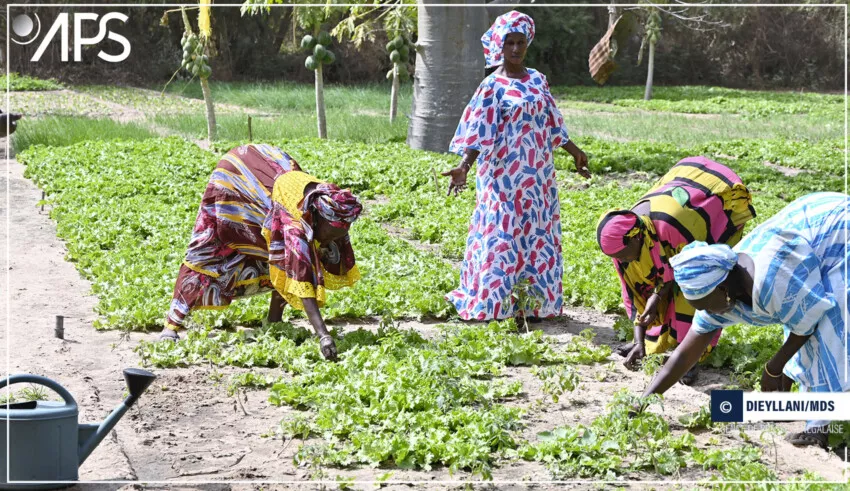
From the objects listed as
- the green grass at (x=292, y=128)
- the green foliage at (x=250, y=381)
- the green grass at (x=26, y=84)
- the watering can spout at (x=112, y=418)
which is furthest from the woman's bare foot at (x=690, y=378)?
the green grass at (x=26, y=84)

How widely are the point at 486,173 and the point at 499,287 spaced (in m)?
0.81

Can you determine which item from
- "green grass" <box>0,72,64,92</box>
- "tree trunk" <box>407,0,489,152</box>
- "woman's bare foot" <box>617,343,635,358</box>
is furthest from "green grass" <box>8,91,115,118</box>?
"woman's bare foot" <box>617,343,635,358</box>

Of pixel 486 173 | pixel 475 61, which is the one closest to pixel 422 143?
pixel 475 61

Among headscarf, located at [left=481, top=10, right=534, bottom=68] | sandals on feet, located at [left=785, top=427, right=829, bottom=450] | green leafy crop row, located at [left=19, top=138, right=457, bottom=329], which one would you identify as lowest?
green leafy crop row, located at [left=19, top=138, right=457, bottom=329]

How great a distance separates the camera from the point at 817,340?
15.4ft

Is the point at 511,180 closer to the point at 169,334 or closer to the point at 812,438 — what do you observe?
the point at 169,334

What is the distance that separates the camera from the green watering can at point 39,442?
4211mm

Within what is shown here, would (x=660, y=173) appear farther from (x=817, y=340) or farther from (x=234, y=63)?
(x=234, y=63)

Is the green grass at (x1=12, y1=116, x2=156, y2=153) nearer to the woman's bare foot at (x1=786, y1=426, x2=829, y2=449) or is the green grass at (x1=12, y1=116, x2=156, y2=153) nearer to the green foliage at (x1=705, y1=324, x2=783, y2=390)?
the green foliage at (x1=705, y1=324, x2=783, y2=390)

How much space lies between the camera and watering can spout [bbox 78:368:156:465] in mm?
4445

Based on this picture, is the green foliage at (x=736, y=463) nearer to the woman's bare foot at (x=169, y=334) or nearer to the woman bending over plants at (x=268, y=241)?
the woman bending over plants at (x=268, y=241)

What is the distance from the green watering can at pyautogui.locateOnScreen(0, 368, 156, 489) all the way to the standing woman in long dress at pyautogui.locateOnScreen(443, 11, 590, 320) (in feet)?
11.0

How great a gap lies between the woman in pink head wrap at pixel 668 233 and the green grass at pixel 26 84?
23218 mm

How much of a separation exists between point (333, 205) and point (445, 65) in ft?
30.8
